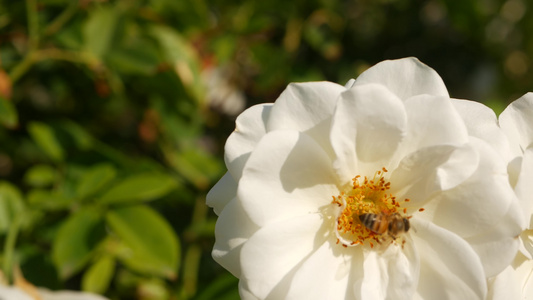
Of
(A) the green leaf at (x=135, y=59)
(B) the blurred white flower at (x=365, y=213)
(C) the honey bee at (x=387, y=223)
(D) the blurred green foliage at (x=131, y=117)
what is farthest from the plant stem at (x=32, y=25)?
(C) the honey bee at (x=387, y=223)

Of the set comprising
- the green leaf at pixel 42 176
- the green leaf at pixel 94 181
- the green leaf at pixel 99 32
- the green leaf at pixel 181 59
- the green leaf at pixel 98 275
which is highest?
the green leaf at pixel 99 32

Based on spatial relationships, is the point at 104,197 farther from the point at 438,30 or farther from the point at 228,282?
the point at 438,30

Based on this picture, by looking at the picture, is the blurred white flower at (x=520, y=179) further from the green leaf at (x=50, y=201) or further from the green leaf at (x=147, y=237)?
the green leaf at (x=50, y=201)

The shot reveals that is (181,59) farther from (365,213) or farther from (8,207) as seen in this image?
(365,213)

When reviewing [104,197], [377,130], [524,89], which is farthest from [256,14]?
[524,89]

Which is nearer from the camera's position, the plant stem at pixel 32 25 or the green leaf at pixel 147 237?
the green leaf at pixel 147 237

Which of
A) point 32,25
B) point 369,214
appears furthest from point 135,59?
point 369,214

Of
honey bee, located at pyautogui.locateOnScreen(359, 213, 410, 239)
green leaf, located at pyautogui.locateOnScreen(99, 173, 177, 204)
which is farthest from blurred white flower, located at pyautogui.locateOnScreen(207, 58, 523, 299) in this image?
green leaf, located at pyautogui.locateOnScreen(99, 173, 177, 204)

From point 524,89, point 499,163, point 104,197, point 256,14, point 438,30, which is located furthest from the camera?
point 438,30
